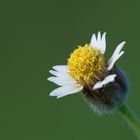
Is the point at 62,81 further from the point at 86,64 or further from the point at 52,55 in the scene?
the point at 52,55

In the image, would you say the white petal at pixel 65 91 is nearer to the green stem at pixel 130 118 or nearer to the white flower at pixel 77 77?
the white flower at pixel 77 77

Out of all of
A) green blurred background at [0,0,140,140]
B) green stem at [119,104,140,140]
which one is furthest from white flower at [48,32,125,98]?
green blurred background at [0,0,140,140]

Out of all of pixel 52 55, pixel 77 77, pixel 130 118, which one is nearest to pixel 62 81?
pixel 77 77

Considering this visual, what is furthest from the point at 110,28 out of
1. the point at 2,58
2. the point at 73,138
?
the point at 73,138

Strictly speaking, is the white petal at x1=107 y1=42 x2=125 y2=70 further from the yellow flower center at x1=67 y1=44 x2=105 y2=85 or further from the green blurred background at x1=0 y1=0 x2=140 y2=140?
the green blurred background at x1=0 y1=0 x2=140 y2=140

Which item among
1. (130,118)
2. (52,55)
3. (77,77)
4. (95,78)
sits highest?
(52,55)

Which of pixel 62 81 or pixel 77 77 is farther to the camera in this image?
pixel 77 77

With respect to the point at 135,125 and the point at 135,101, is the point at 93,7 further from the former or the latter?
the point at 135,125
